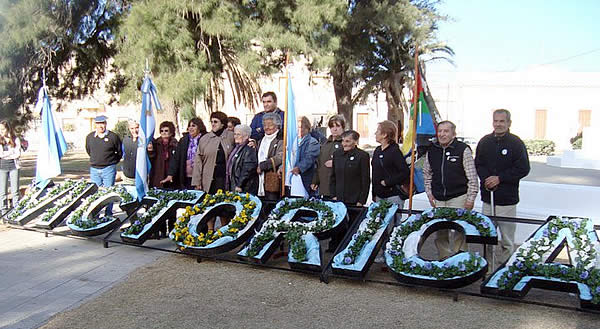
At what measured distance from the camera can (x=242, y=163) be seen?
707 centimetres

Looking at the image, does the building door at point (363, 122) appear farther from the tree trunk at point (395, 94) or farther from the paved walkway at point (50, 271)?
the paved walkway at point (50, 271)

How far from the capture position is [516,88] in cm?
4291

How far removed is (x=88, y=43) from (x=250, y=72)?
4.92 meters

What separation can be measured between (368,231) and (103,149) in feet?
16.0

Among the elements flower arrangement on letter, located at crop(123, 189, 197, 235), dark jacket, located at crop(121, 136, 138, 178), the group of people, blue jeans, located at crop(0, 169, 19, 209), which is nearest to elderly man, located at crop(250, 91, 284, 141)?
the group of people

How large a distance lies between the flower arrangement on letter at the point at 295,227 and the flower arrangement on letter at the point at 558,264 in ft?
6.35

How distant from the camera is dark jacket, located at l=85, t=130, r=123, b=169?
27.8 ft

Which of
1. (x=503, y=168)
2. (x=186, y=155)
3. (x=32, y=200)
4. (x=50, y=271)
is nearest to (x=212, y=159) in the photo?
(x=186, y=155)

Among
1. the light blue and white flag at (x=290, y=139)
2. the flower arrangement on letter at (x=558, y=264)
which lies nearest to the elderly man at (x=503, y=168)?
the flower arrangement on letter at (x=558, y=264)

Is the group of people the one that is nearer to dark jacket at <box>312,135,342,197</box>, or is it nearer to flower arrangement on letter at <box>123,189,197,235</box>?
dark jacket at <box>312,135,342,197</box>

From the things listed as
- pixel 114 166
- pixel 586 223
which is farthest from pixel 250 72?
pixel 586 223

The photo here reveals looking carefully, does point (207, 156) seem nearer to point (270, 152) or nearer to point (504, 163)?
point (270, 152)

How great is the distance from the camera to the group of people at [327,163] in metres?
5.63

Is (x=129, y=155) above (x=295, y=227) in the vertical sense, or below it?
above
